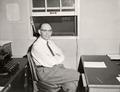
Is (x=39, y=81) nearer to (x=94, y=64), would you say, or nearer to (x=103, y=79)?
(x=94, y=64)

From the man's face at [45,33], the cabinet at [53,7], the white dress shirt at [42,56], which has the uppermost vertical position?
the cabinet at [53,7]

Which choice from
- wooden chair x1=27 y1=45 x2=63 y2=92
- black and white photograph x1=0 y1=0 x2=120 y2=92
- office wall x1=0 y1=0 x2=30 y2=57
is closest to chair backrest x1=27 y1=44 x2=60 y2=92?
wooden chair x1=27 y1=45 x2=63 y2=92

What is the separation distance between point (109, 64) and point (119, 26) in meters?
1.11

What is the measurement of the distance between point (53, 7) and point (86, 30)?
0.72m

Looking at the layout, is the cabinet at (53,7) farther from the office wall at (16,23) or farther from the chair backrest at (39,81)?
the chair backrest at (39,81)

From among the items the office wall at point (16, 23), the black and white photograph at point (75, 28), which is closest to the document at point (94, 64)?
the black and white photograph at point (75, 28)

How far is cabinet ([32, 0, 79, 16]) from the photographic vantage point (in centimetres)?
A: 361

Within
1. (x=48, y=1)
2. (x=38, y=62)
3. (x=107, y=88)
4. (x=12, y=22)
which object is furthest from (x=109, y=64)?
(x=12, y=22)

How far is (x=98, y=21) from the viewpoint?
3.58 metres

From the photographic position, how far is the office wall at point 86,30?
3529mm

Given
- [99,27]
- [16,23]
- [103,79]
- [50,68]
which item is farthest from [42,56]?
[99,27]

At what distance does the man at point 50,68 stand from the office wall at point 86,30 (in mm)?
748

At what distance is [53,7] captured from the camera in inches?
144

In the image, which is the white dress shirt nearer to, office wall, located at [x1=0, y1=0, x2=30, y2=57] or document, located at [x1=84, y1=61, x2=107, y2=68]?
document, located at [x1=84, y1=61, x2=107, y2=68]
